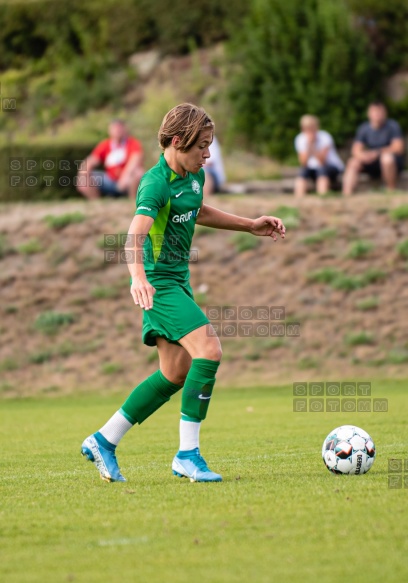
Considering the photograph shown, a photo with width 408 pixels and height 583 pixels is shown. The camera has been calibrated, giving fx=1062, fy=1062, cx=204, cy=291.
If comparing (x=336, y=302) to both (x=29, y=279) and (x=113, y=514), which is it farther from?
(x=113, y=514)

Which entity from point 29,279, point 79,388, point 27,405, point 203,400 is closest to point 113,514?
point 203,400

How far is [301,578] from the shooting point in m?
4.29

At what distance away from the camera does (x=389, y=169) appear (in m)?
20.2

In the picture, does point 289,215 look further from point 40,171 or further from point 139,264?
point 139,264

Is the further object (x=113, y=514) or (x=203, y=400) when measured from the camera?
(x=203, y=400)

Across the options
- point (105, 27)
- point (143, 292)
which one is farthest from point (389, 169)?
point (143, 292)

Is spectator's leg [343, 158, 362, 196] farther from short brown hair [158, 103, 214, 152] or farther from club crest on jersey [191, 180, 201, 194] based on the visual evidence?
short brown hair [158, 103, 214, 152]

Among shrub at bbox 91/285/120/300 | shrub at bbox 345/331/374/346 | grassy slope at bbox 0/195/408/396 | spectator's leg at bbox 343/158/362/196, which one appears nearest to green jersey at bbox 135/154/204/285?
grassy slope at bbox 0/195/408/396

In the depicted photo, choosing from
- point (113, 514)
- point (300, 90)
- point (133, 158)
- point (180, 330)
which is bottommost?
point (113, 514)

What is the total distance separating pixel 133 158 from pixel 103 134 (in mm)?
6205

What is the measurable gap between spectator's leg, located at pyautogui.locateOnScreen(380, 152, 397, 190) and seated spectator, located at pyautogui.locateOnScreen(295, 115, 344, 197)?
86cm

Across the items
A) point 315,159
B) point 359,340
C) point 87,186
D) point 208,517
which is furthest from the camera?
point 87,186

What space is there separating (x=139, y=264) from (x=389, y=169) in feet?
46.6

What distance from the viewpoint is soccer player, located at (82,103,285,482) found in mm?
6953
